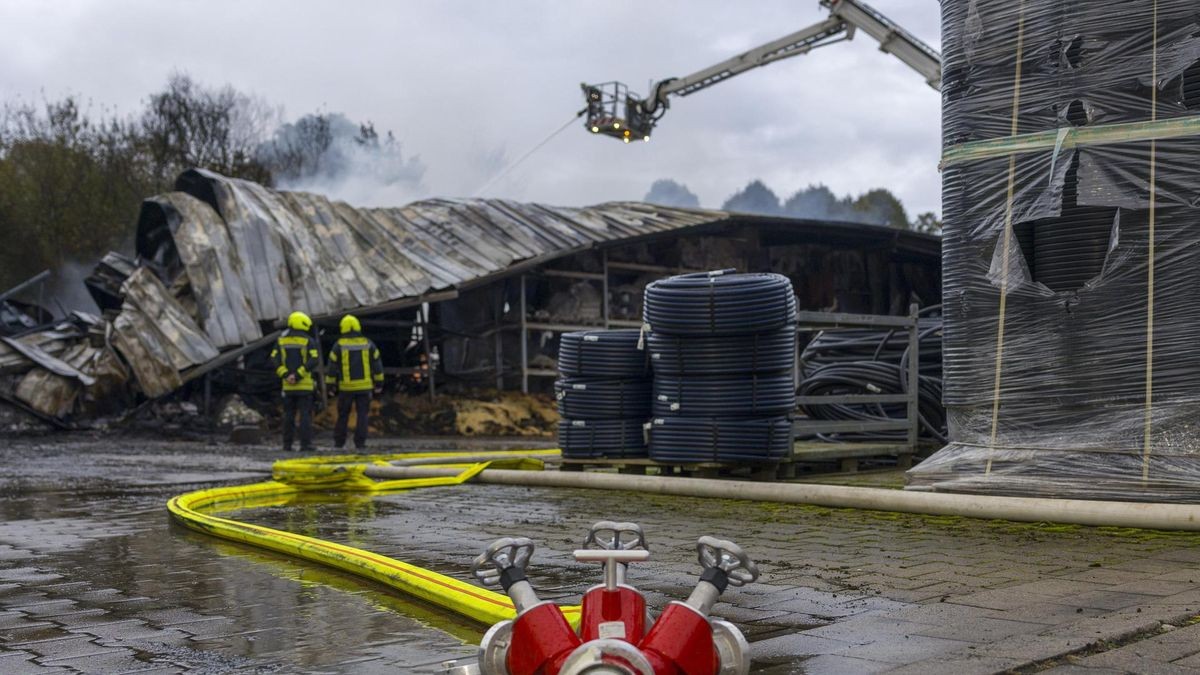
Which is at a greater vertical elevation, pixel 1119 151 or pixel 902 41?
pixel 902 41

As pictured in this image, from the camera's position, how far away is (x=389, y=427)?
23156 mm

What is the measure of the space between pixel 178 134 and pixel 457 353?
2216 cm

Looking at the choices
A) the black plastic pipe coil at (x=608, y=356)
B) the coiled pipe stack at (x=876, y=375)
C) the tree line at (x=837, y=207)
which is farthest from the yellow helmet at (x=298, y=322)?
the tree line at (x=837, y=207)

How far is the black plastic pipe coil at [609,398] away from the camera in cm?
1047

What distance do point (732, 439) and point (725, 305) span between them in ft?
3.57

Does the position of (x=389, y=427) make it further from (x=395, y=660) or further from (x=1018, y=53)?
(x=395, y=660)

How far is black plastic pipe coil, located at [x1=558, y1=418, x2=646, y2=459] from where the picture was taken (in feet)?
34.4

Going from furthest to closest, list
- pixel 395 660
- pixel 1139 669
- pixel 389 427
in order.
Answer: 1. pixel 389 427
2. pixel 395 660
3. pixel 1139 669

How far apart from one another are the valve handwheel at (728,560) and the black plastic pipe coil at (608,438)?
23.8ft

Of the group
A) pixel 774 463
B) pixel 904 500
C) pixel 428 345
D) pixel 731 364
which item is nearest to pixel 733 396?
pixel 731 364

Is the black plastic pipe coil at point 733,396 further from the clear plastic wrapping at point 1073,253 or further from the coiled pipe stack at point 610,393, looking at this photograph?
the clear plastic wrapping at point 1073,253

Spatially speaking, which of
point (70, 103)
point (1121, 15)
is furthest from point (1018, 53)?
point (70, 103)

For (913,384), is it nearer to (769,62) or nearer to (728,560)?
(728,560)

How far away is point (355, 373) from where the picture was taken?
17109mm
